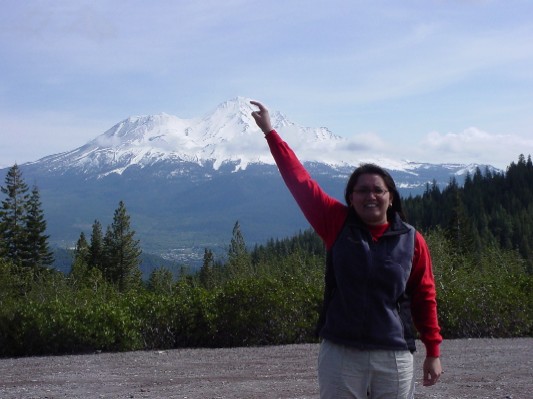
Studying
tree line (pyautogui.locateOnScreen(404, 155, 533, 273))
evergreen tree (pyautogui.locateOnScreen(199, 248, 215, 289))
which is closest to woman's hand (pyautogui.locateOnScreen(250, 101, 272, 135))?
evergreen tree (pyautogui.locateOnScreen(199, 248, 215, 289))

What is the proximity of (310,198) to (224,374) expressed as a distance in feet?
18.2

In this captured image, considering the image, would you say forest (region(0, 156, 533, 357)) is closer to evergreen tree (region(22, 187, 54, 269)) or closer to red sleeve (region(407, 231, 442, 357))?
red sleeve (region(407, 231, 442, 357))

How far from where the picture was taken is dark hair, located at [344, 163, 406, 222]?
3436 millimetres

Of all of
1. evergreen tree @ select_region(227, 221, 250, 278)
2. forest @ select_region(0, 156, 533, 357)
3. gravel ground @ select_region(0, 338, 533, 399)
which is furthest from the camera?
evergreen tree @ select_region(227, 221, 250, 278)

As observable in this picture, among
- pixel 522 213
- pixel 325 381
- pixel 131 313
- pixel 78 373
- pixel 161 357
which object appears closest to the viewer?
A: pixel 325 381

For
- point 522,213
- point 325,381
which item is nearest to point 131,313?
point 325,381

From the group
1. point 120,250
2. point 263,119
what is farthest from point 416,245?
point 120,250

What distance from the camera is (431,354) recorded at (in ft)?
11.1

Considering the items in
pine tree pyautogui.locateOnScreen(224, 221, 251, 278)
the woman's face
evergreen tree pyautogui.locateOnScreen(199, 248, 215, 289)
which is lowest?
evergreen tree pyautogui.locateOnScreen(199, 248, 215, 289)

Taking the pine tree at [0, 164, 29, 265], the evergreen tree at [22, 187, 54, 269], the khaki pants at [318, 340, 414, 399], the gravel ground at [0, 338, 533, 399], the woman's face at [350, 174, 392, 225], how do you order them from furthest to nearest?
the evergreen tree at [22, 187, 54, 269] → the pine tree at [0, 164, 29, 265] → the gravel ground at [0, 338, 533, 399] → the woman's face at [350, 174, 392, 225] → the khaki pants at [318, 340, 414, 399]

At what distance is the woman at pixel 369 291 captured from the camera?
126 inches

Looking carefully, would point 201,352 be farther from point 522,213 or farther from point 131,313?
point 522,213

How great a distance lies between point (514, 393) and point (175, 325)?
564cm

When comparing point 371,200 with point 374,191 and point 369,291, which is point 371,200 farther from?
point 369,291
